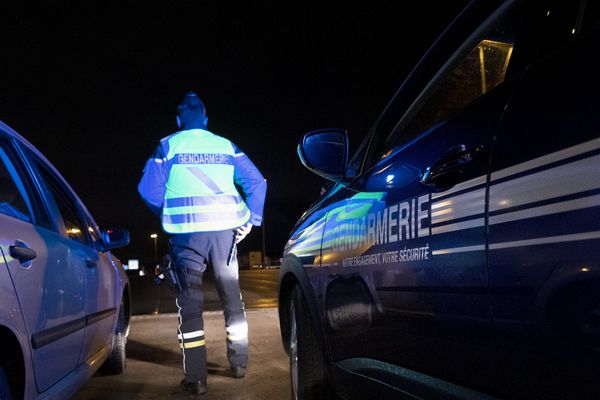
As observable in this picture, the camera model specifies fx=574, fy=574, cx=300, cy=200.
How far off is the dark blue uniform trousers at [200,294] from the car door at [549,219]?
9.86 ft

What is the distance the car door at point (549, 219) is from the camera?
3.52 ft

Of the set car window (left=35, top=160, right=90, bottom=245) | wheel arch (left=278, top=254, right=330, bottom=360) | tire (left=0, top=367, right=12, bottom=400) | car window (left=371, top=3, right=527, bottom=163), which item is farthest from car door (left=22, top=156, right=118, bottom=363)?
car window (left=371, top=3, right=527, bottom=163)

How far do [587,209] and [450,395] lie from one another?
2.20 ft

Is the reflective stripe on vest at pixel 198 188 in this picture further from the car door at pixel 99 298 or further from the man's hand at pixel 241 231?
the car door at pixel 99 298

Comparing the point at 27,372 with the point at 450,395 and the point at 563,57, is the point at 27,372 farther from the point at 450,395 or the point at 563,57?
the point at 563,57

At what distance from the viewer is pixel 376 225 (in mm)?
2012

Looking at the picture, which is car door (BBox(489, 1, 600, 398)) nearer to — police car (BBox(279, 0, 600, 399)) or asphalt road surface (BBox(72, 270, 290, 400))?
police car (BBox(279, 0, 600, 399))

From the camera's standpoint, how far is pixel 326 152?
8.34ft

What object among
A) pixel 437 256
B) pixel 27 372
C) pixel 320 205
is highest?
pixel 320 205

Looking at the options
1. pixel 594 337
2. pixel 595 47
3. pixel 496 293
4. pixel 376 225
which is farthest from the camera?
pixel 376 225

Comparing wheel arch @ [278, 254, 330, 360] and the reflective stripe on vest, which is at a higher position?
the reflective stripe on vest

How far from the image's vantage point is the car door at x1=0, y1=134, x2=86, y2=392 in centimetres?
218

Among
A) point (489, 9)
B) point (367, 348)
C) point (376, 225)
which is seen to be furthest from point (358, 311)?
point (489, 9)

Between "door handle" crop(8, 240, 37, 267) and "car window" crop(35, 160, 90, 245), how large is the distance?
1140 millimetres
